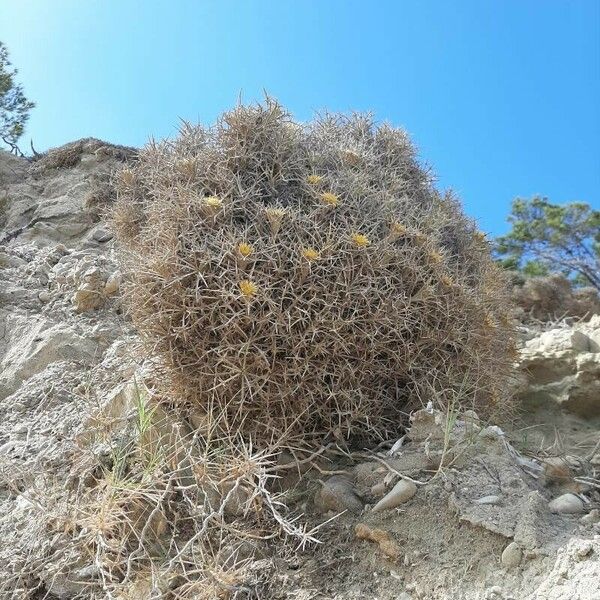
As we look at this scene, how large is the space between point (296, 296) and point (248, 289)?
0.25 metres

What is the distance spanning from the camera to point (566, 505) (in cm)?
354

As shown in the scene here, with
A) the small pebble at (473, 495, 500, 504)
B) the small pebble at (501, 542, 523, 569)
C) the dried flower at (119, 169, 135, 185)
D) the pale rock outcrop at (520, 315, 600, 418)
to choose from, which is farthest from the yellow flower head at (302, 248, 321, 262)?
the pale rock outcrop at (520, 315, 600, 418)

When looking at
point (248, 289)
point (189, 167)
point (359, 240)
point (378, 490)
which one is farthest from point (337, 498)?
point (189, 167)

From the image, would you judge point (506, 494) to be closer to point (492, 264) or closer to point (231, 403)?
point (231, 403)

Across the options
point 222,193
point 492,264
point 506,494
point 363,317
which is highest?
point 492,264

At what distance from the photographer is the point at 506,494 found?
11.3 feet

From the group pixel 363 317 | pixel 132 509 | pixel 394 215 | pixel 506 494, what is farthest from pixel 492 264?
pixel 132 509

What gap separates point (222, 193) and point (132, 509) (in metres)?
1.73

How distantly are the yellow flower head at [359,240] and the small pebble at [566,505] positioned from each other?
1.58 metres

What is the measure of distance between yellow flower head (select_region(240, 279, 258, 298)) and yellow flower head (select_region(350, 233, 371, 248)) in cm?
61

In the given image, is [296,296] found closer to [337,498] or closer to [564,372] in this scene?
[337,498]

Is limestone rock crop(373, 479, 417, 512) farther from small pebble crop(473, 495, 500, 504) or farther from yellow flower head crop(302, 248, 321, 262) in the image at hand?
yellow flower head crop(302, 248, 321, 262)

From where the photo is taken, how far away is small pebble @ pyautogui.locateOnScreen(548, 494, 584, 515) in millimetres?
3508

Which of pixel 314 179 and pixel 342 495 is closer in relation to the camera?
pixel 342 495
